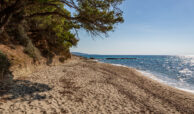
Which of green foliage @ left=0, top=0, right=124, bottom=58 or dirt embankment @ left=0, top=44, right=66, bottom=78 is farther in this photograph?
dirt embankment @ left=0, top=44, right=66, bottom=78

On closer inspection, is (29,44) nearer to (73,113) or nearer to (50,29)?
(50,29)

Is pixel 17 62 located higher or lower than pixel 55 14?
lower

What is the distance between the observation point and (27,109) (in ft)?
13.1

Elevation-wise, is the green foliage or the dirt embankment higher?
the green foliage

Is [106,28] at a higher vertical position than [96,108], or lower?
higher

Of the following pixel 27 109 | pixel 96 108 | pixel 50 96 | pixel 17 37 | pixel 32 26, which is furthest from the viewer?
pixel 32 26

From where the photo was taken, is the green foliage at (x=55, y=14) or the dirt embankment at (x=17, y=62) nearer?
the green foliage at (x=55, y=14)

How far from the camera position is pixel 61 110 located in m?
4.39

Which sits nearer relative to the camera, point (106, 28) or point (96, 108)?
point (96, 108)

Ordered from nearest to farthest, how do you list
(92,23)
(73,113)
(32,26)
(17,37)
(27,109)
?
1. (27,109)
2. (73,113)
3. (92,23)
4. (17,37)
5. (32,26)

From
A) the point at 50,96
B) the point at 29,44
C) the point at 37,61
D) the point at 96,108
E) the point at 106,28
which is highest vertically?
the point at 106,28

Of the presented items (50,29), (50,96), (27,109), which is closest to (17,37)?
(50,29)

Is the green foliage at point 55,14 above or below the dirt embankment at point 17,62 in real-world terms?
above

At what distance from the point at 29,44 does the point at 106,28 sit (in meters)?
8.54
